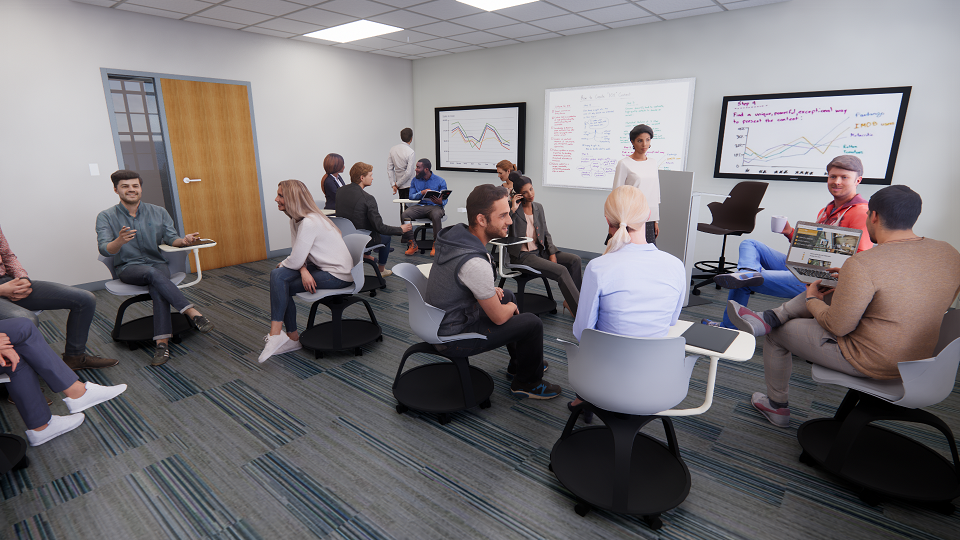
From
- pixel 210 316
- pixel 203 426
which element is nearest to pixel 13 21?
pixel 210 316

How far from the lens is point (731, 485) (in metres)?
2.12

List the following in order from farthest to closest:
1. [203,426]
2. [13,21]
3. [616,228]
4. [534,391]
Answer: [13,21] < [534,391] < [203,426] < [616,228]

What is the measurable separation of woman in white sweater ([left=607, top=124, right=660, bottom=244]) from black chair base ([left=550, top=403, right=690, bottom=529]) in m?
2.39

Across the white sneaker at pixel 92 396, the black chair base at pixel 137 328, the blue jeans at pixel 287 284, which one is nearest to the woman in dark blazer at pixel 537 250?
the blue jeans at pixel 287 284

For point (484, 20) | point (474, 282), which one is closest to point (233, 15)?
point (484, 20)

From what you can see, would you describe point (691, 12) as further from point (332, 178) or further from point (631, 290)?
point (631, 290)

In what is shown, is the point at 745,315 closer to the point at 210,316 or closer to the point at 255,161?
the point at 210,316

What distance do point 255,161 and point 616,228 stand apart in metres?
5.41

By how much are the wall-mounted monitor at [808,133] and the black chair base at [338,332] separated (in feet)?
13.4

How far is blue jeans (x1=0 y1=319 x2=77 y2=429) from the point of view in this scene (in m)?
2.27

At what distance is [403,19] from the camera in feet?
16.8

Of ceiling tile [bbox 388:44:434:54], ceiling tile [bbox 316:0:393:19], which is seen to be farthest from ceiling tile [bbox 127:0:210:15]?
ceiling tile [bbox 388:44:434:54]

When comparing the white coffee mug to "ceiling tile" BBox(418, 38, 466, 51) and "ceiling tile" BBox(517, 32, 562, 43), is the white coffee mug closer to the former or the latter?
"ceiling tile" BBox(517, 32, 562, 43)

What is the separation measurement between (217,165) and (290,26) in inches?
72.9
